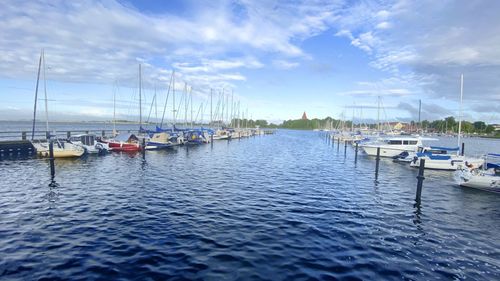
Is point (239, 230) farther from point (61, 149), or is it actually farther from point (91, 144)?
point (91, 144)

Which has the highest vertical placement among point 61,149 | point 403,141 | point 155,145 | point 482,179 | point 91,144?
point 403,141

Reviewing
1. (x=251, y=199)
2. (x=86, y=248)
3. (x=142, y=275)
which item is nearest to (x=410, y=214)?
(x=251, y=199)

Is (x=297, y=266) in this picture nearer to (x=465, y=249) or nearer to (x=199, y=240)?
(x=199, y=240)

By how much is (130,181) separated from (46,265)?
1568 centimetres

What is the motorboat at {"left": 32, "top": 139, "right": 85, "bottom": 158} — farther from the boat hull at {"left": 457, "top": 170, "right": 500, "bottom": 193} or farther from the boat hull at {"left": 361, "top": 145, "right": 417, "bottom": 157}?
the boat hull at {"left": 361, "top": 145, "right": 417, "bottom": 157}

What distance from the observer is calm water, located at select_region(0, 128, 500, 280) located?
10531 mm

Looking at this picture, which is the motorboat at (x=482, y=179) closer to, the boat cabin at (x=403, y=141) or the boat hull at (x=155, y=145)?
the boat cabin at (x=403, y=141)

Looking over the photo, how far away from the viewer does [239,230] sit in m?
14.2

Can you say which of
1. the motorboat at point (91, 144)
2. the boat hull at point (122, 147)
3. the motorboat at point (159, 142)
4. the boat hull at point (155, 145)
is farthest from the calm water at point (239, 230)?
the motorboat at point (159, 142)

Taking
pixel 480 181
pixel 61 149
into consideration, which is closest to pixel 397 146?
pixel 480 181

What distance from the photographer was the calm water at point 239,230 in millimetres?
10531

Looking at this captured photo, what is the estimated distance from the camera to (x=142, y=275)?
9.86 metres

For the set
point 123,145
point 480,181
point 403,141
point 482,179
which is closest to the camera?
point 482,179

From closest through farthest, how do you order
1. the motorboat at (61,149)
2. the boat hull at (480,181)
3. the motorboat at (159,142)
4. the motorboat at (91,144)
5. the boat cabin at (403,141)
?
the boat hull at (480,181)
the motorboat at (61,149)
the motorboat at (91,144)
the boat cabin at (403,141)
the motorboat at (159,142)
